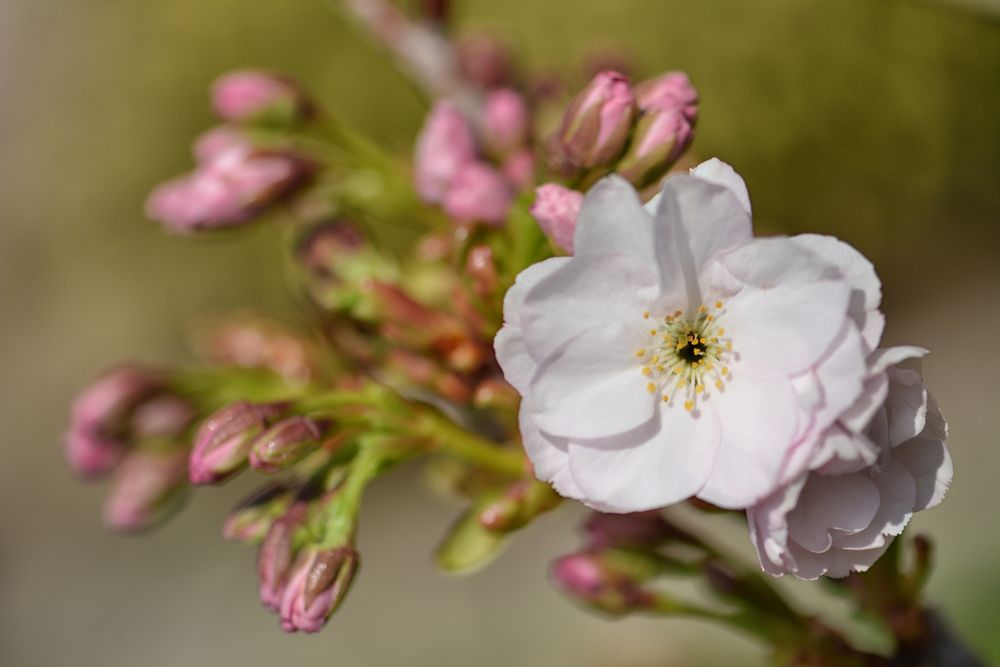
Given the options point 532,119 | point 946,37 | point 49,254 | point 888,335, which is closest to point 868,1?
point 946,37

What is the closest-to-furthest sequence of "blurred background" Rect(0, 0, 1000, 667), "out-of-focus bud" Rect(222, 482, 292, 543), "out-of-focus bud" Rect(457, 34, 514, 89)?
1. "out-of-focus bud" Rect(222, 482, 292, 543)
2. "out-of-focus bud" Rect(457, 34, 514, 89)
3. "blurred background" Rect(0, 0, 1000, 667)

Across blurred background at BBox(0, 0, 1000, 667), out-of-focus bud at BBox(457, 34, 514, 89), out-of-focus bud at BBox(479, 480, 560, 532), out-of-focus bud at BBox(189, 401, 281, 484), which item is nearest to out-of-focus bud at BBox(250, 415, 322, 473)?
out-of-focus bud at BBox(189, 401, 281, 484)

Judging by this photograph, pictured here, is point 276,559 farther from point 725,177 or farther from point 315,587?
point 725,177

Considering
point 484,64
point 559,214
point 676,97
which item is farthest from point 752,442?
point 484,64

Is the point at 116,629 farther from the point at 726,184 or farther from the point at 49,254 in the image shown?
the point at 726,184

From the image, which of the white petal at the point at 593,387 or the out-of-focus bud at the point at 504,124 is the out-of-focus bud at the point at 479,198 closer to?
the out-of-focus bud at the point at 504,124

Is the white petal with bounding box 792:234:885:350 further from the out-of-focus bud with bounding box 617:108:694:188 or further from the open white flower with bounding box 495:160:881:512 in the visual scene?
Result: the out-of-focus bud with bounding box 617:108:694:188
